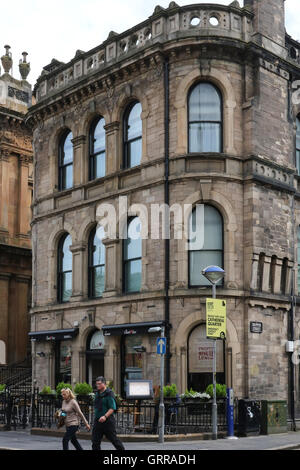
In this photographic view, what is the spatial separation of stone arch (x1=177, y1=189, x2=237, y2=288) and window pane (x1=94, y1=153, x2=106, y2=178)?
17.5ft

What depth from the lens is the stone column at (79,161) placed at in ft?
100

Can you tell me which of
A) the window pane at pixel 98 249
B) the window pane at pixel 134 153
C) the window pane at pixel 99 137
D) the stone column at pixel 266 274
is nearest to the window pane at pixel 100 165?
the window pane at pixel 99 137

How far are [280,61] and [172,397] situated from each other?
1313cm

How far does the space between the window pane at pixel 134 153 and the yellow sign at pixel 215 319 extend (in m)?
8.23

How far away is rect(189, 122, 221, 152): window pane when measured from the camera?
26.6 meters

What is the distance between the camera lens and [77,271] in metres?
30.2

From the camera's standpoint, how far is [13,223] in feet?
143

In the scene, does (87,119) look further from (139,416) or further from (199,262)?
(139,416)

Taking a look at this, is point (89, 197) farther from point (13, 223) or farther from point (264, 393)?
point (13, 223)

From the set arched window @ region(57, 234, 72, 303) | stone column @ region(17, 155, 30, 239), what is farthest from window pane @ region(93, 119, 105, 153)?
stone column @ region(17, 155, 30, 239)

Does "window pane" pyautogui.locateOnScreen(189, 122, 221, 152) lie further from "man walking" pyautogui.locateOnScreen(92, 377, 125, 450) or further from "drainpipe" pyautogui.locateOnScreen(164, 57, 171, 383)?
"man walking" pyautogui.locateOnScreen(92, 377, 125, 450)

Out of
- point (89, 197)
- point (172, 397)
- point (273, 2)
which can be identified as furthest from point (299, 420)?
point (273, 2)

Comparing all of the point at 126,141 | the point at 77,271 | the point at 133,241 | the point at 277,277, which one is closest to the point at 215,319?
the point at 277,277

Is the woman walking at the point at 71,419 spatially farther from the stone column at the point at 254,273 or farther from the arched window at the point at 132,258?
the arched window at the point at 132,258
